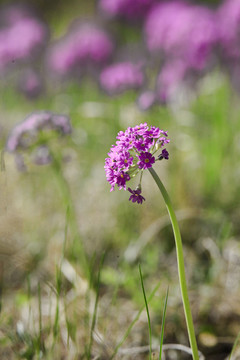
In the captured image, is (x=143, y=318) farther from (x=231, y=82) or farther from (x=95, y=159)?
(x=231, y=82)

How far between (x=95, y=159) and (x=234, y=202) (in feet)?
4.26

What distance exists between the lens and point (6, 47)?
17.0ft

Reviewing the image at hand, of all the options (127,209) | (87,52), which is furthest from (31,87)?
(127,209)

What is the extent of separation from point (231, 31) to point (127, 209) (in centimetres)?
144

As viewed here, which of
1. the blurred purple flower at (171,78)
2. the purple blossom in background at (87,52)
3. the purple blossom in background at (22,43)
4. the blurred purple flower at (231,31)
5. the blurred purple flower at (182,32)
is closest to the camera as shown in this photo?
the blurred purple flower at (231,31)

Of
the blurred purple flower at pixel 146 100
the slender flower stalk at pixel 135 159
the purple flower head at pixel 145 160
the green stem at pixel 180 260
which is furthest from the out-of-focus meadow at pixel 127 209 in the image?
the purple flower head at pixel 145 160

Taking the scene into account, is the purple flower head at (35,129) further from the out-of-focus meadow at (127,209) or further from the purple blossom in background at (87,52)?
the purple blossom in background at (87,52)

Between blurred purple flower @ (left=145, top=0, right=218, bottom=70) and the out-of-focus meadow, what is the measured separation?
0.04 feet

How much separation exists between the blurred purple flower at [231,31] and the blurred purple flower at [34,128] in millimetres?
1608

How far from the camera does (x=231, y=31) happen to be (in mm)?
3234

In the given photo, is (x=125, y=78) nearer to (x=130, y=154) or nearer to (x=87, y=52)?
(x=87, y=52)

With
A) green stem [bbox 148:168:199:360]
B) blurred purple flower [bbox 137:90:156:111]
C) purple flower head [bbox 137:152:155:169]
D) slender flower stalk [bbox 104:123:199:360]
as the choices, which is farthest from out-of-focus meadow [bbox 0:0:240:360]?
purple flower head [bbox 137:152:155:169]

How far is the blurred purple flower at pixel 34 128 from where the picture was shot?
212 centimetres

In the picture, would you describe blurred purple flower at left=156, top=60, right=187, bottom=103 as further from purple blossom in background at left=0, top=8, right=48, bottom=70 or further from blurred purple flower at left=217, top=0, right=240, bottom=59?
purple blossom in background at left=0, top=8, right=48, bottom=70
